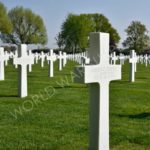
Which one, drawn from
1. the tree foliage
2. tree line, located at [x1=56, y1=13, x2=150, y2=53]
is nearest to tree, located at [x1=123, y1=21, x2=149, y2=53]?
tree line, located at [x1=56, y1=13, x2=150, y2=53]

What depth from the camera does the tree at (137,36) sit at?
Answer: 2634 inches

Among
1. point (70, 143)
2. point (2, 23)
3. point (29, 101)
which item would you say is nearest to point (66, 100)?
point (29, 101)

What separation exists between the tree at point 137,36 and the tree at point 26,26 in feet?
45.5

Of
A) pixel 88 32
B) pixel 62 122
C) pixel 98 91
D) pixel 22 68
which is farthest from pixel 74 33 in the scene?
pixel 98 91

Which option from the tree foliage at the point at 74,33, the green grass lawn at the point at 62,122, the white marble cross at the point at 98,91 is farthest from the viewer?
the tree foliage at the point at 74,33

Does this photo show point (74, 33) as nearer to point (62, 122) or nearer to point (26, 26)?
point (26, 26)

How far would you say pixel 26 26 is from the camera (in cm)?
6762

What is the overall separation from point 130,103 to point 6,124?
385 centimetres

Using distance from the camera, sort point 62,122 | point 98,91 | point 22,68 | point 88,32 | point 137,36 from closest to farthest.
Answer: point 98,91 → point 62,122 → point 22,68 → point 88,32 → point 137,36

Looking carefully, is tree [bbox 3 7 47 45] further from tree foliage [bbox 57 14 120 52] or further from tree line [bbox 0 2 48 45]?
tree foliage [bbox 57 14 120 52]

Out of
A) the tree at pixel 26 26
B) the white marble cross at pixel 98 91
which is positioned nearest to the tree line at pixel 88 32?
the tree at pixel 26 26

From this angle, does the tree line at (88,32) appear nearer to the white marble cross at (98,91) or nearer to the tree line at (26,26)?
the tree line at (26,26)

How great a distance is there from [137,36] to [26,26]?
1812 centimetres

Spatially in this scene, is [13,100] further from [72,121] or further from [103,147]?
[103,147]
